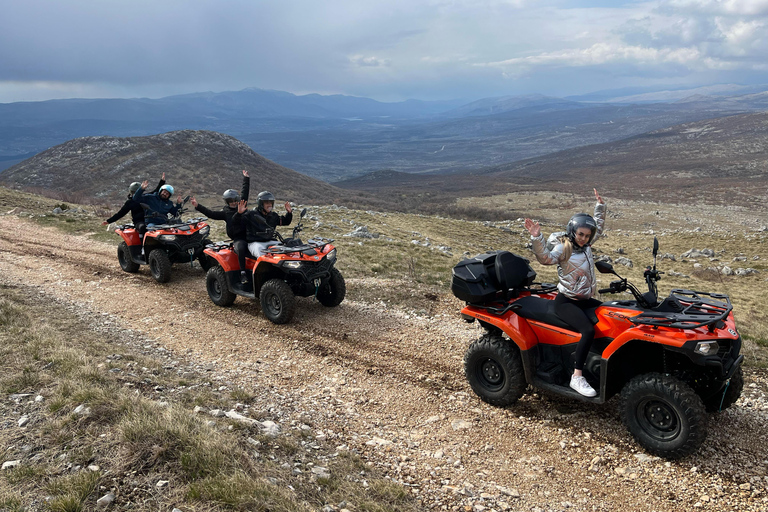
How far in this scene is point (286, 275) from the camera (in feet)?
30.5

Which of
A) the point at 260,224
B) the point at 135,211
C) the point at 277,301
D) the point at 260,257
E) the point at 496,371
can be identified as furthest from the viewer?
the point at 135,211

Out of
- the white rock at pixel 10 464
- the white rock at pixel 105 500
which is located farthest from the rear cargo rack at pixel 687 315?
the white rock at pixel 10 464

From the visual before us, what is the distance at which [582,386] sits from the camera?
5211mm

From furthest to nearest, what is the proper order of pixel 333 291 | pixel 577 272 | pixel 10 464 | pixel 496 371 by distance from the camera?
pixel 333 291 → pixel 496 371 → pixel 577 272 → pixel 10 464

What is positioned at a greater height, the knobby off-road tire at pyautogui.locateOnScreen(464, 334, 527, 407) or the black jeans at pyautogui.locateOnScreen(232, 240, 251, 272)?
the black jeans at pyautogui.locateOnScreen(232, 240, 251, 272)

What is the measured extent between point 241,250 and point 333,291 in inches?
83.0

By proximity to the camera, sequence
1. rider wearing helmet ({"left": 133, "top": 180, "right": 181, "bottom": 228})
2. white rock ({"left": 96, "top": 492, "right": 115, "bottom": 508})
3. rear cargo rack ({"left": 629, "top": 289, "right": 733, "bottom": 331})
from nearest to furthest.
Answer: white rock ({"left": 96, "top": 492, "right": 115, "bottom": 508}) < rear cargo rack ({"left": 629, "top": 289, "right": 733, "bottom": 331}) < rider wearing helmet ({"left": 133, "top": 180, "right": 181, "bottom": 228})

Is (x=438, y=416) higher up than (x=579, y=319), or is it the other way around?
(x=579, y=319)

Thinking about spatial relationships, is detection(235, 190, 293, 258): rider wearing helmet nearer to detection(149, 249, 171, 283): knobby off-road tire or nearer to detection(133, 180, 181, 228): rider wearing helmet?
detection(149, 249, 171, 283): knobby off-road tire

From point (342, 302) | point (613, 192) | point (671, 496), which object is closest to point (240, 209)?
point (342, 302)

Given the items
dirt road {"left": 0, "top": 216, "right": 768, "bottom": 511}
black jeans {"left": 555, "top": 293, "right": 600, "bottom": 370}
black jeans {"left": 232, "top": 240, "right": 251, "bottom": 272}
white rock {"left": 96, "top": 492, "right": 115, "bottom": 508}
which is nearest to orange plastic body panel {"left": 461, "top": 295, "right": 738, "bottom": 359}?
black jeans {"left": 555, "top": 293, "right": 600, "bottom": 370}

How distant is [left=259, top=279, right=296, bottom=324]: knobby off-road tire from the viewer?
8.77 metres

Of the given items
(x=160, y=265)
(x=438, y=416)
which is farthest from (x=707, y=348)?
(x=160, y=265)

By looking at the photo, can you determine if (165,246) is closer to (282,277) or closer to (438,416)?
(282,277)
